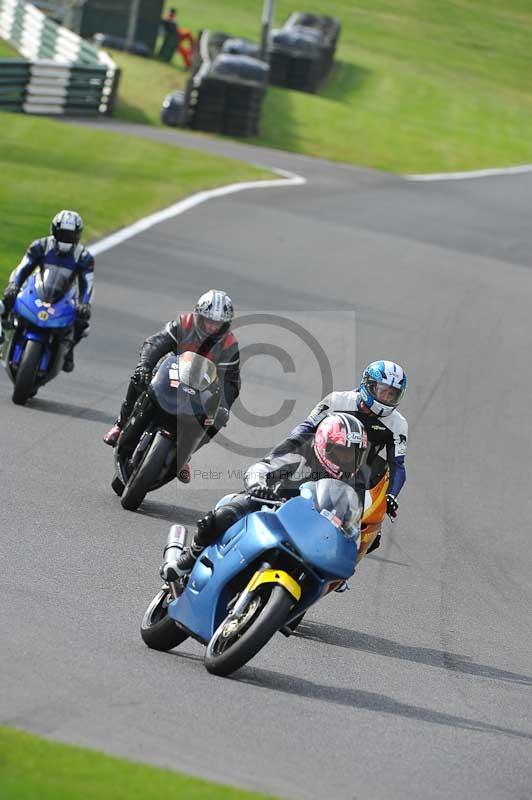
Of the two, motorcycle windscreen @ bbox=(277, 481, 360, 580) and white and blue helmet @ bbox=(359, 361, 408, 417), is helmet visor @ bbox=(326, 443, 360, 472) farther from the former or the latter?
white and blue helmet @ bbox=(359, 361, 408, 417)

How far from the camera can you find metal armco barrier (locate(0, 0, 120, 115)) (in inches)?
1478

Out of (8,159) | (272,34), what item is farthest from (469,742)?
(272,34)

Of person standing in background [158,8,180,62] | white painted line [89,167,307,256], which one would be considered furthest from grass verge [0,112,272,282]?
person standing in background [158,8,180,62]

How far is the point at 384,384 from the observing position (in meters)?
9.11

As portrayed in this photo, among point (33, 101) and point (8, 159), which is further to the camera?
point (33, 101)

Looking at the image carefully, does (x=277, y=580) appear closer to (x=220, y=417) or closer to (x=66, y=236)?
(x=220, y=417)

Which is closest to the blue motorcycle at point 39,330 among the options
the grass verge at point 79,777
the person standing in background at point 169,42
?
the grass verge at point 79,777

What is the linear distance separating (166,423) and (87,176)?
19.5 m

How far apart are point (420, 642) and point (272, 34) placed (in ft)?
161

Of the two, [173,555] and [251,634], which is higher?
[251,634]

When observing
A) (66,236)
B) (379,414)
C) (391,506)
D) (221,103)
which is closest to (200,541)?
(391,506)

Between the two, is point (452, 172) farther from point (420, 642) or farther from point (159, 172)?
point (420, 642)

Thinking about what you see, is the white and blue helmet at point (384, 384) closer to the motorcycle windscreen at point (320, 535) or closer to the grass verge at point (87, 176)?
the motorcycle windscreen at point (320, 535)

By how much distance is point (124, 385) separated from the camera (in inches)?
619
